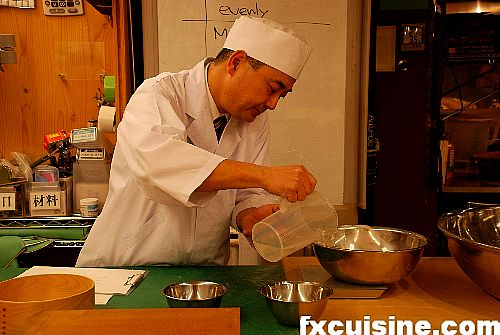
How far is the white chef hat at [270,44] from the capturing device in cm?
163

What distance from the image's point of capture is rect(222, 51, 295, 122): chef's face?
163 cm

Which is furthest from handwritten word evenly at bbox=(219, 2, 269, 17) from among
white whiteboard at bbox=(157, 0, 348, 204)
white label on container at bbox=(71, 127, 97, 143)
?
white label on container at bbox=(71, 127, 97, 143)

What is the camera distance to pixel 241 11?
2508 mm

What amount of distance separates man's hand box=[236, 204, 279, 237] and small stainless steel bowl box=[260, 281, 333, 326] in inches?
13.3

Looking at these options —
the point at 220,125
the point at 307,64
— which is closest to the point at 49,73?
the point at 307,64

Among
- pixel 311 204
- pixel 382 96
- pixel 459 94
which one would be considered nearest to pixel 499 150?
pixel 459 94

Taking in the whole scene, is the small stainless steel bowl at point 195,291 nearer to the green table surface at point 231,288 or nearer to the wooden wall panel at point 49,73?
the green table surface at point 231,288

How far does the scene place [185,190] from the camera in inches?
55.4

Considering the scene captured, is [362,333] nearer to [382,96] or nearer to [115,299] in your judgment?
[115,299]

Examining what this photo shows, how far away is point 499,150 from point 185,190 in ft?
10.8

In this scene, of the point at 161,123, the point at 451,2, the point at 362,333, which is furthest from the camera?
the point at 451,2

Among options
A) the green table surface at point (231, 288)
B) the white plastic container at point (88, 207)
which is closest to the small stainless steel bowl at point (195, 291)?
the green table surface at point (231, 288)

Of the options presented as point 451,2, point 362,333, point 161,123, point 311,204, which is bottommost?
point 362,333

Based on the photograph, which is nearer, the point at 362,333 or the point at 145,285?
the point at 362,333
